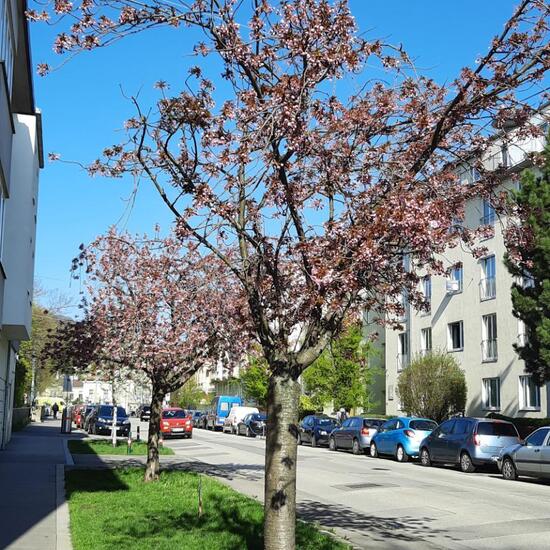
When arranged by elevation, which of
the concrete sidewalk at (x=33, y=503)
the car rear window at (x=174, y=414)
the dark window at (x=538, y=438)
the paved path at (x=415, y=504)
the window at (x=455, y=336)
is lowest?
the paved path at (x=415, y=504)

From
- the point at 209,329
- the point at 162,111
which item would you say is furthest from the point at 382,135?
the point at 209,329

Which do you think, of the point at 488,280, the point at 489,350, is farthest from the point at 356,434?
the point at 488,280

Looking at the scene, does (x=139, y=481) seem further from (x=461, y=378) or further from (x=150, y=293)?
(x=461, y=378)

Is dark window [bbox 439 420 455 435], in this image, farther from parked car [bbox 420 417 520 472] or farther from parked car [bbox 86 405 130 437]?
parked car [bbox 86 405 130 437]

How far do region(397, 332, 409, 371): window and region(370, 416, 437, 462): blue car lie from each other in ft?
59.3

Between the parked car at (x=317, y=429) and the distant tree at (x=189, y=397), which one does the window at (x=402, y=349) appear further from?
the distant tree at (x=189, y=397)

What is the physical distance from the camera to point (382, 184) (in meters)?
7.75

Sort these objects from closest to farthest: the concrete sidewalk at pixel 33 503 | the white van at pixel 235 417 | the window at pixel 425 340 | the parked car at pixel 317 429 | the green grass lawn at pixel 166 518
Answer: the green grass lawn at pixel 166 518 → the concrete sidewalk at pixel 33 503 → the parked car at pixel 317 429 → the window at pixel 425 340 → the white van at pixel 235 417

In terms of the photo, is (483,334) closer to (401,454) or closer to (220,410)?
(401,454)

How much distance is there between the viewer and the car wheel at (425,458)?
24750 millimetres

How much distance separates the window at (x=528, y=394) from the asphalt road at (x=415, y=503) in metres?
12.0

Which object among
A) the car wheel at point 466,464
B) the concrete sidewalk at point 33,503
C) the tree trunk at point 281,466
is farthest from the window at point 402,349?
the tree trunk at point 281,466

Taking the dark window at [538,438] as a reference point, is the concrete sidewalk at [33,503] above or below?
below

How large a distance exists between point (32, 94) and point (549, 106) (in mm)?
15043
